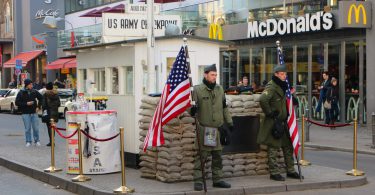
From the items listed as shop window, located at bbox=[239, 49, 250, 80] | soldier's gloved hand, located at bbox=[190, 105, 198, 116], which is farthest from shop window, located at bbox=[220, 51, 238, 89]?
soldier's gloved hand, located at bbox=[190, 105, 198, 116]

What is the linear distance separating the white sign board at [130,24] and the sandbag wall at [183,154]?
2.72 m

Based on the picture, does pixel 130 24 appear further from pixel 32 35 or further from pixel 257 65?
pixel 32 35

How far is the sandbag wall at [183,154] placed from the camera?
998cm

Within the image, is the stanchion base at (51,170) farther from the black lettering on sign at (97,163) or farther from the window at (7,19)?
the window at (7,19)

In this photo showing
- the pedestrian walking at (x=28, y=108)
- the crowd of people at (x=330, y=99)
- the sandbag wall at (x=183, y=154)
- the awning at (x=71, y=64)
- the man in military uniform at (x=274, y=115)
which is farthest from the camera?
the awning at (x=71, y=64)

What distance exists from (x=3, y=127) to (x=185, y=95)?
16.7 metres

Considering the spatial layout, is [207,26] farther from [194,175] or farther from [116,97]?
[194,175]

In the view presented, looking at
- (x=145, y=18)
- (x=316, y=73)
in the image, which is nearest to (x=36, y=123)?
(x=145, y=18)

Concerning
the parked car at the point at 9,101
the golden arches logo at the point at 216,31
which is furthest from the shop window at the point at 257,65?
the parked car at the point at 9,101

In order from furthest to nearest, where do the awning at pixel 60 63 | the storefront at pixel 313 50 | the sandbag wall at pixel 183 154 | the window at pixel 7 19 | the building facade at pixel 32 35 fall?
the window at pixel 7 19
the building facade at pixel 32 35
the awning at pixel 60 63
the storefront at pixel 313 50
the sandbag wall at pixel 183 154

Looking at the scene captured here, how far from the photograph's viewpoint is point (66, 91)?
29.5m

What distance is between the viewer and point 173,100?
9.55 metres

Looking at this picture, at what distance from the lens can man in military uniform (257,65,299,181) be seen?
33.5 feet

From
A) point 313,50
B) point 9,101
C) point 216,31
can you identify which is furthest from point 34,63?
point 313,50
